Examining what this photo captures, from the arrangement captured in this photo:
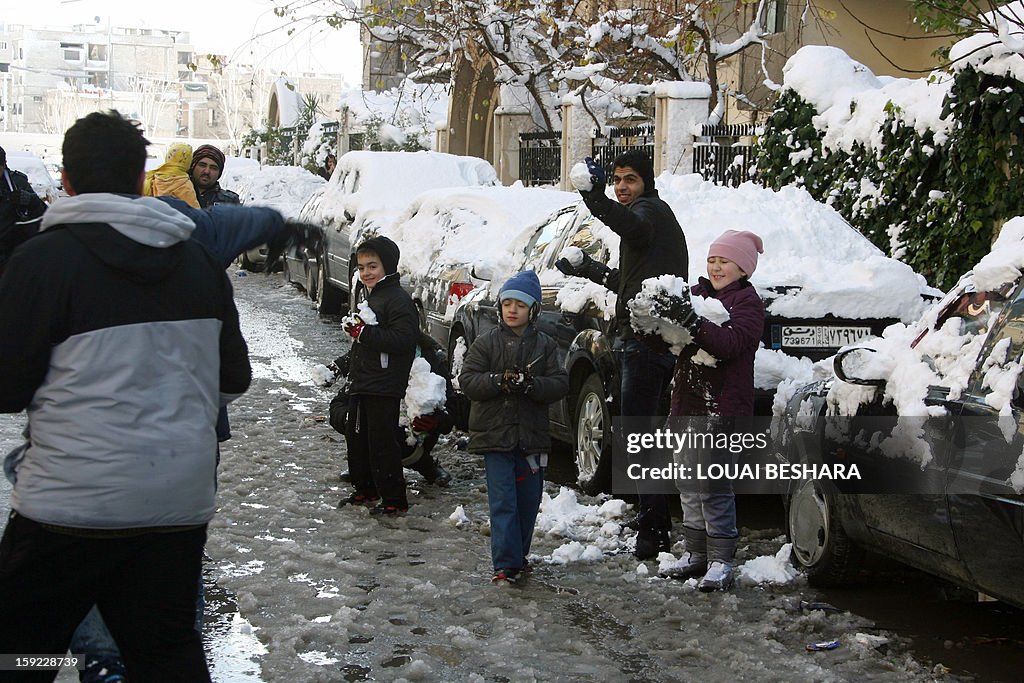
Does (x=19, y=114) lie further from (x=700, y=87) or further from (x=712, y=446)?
(x=712, y=446)

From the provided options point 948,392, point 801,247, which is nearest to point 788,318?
point 801,247

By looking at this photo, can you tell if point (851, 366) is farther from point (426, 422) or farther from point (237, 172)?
point (237, 172)

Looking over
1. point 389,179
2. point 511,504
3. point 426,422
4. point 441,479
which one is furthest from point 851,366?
point 389,179

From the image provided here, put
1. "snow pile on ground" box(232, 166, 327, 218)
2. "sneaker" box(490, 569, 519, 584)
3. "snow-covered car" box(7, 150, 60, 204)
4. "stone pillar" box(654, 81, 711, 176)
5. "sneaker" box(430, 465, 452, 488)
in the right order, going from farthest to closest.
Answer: "snow pile on ground" box(232, 166, 327, 218) → "snow-covered car" box(7, 150, 60, 204) → "stone pillar" box(654, 81, 711, 176) → "sneaker" box(430, 465, 452, 488) → "sneaker" box(490, 569, 519, 584)

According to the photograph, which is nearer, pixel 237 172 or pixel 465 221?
pixel 465 221

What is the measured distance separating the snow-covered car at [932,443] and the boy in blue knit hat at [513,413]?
1227 millimetres

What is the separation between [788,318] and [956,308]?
1.94 meters

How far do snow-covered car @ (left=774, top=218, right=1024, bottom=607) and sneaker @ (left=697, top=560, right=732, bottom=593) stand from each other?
0.41m

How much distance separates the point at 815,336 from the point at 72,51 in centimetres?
13815

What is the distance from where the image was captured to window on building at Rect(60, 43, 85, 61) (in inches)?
5236

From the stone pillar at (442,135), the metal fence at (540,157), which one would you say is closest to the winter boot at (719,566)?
the metal fence at (540,157)

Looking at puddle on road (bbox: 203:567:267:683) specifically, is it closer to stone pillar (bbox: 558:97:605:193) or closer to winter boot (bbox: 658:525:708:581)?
winter boot (bbox: 658:525:708:581)

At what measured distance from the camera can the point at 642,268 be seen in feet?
22.0

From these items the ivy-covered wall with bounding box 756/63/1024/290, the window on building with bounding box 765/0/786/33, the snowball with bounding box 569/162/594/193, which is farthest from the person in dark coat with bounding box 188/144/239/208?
the window on building with bounding box 765/0/786/33
